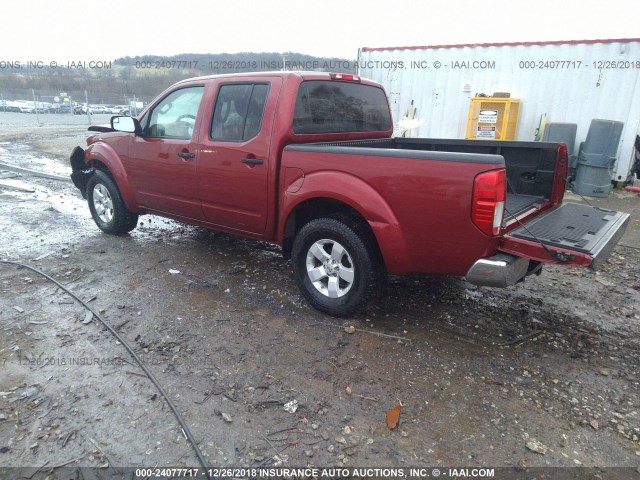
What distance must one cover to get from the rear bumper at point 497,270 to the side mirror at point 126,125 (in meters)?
3.81

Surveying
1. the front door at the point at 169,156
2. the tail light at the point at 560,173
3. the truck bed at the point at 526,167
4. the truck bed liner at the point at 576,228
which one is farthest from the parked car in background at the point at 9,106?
the truck bed liner at the point at 576,228

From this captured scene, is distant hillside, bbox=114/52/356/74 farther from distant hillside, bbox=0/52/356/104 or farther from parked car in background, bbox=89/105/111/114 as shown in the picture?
parked car in background, bbox=89/105/111/114

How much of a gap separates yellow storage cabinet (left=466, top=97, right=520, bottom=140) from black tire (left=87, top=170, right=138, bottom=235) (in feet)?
24.7

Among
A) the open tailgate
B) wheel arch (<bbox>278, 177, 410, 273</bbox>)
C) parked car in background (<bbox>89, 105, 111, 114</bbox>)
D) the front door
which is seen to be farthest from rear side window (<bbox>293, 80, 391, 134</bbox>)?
parked car in background (<bbox>89, 105, 111, 114</bbox>)

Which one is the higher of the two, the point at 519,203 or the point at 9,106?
the point at 519,203

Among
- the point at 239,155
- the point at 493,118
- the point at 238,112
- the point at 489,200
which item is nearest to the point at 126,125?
the point at 238,112

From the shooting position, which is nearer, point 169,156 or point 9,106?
point 169,156

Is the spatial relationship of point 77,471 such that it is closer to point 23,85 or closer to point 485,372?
point 485,372

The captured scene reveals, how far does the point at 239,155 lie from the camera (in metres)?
3.80

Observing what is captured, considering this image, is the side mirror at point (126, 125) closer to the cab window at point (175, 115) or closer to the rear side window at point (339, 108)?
the cab window at point (175, 115)

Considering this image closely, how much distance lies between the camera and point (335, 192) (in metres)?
3.24

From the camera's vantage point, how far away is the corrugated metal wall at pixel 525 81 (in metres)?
8.61

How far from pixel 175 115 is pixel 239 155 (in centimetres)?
118

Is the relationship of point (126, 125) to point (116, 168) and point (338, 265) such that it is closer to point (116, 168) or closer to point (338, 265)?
point (116, 168)
